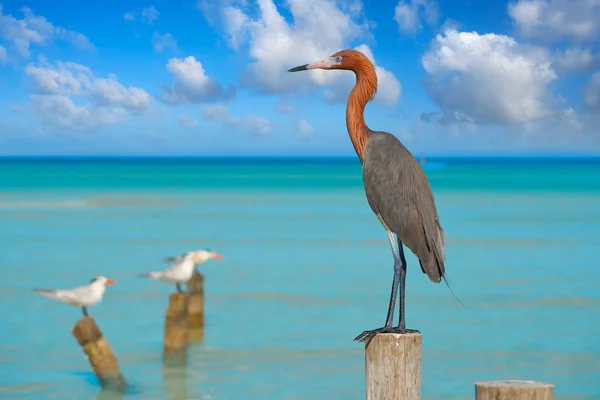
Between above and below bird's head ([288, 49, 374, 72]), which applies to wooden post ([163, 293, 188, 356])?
below

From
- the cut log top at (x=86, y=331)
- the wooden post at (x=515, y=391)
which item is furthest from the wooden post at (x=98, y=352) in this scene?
the wooden post at (x=515, y=391)

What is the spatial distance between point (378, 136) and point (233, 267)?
36.1 feet

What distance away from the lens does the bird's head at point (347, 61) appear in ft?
16.7

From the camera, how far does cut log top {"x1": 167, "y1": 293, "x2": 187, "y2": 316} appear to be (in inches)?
303

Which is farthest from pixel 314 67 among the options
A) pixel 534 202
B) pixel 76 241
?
pixel 534 202

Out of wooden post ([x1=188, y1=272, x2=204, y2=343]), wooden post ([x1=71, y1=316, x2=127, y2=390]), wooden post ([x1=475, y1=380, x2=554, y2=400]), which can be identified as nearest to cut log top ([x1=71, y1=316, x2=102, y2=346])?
wooden post ([x1=71, y1=316, x2=127, y2=390])

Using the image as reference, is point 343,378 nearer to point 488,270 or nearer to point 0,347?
point 0,347

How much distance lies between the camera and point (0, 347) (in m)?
10.0

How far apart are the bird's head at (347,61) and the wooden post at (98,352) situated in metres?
2.82

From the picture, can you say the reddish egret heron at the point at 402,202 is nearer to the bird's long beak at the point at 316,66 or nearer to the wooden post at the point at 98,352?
the bird's long beak at the point at 316,66

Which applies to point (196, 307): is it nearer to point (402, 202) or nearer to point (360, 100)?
point (360, 100)

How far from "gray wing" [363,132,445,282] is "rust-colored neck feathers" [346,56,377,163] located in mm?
154

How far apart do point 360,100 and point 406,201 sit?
0.65m

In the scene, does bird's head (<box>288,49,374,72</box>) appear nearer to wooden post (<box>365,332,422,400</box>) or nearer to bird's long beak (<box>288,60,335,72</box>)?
bird's long beak (<box>288,60,335,72</box>)
